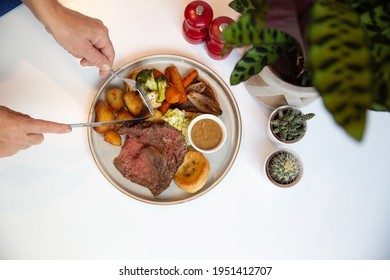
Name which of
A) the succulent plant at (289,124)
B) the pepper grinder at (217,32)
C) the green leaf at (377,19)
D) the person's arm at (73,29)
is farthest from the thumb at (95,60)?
the green leaf at (377,19)

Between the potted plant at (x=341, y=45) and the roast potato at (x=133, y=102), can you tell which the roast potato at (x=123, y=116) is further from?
the potted plant at (x=341, y=45)

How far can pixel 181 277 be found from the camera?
3.78 ft

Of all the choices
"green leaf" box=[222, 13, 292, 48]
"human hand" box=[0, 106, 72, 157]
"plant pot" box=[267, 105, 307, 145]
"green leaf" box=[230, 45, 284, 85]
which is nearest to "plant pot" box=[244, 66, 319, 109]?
"plant pot" box=[267, 105, 307, 145]

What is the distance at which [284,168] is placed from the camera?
1.10 meters

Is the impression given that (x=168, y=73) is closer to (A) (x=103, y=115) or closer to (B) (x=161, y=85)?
(B) (x=161, y=85)

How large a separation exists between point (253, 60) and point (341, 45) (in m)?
0.36

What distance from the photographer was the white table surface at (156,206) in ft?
3.68

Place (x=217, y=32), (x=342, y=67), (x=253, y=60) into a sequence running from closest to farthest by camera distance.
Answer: (x=342, y=67) → (x=253, y=60) → (x=217, y=32)

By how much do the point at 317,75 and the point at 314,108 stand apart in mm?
826

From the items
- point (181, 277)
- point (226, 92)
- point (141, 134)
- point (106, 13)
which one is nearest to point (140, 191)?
point (141, 134)

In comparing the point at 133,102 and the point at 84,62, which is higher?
the point at 84,62

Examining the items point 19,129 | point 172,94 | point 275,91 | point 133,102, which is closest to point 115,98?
point 133,102

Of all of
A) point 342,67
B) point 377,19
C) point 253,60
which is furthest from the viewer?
point 253,60

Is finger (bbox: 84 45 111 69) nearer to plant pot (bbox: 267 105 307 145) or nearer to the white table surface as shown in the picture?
the white table surface
